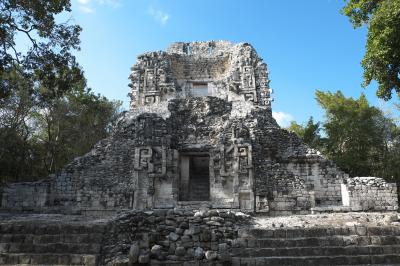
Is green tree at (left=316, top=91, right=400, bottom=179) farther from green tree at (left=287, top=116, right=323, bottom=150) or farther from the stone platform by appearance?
the stone platform

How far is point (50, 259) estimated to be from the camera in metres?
6.50

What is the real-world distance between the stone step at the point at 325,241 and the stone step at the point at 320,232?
196 mm

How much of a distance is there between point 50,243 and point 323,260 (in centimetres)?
492

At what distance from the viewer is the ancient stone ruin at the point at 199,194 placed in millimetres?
6730

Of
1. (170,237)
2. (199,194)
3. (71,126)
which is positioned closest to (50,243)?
(170,237)

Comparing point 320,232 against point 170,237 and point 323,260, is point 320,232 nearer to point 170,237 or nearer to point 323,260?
point 323,260

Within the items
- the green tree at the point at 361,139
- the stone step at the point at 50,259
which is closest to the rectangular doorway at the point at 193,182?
the stone step at the point at 50,259

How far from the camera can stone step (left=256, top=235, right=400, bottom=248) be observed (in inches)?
273

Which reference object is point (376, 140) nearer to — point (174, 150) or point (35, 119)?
point (174, 150)

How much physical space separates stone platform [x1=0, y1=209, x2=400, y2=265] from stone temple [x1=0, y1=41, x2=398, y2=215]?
3637 mm

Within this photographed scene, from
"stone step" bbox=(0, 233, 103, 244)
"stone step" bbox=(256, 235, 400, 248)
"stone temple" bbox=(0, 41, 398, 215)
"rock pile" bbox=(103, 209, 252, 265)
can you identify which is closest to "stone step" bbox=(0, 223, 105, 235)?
"stone step" bbox=(0, 233, 103, 244)

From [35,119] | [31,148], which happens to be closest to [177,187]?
[31,148]

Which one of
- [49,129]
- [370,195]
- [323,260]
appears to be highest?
[49,129]

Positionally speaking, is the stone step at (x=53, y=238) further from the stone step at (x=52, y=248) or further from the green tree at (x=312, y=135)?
the green tree at (x=312, y=135)
